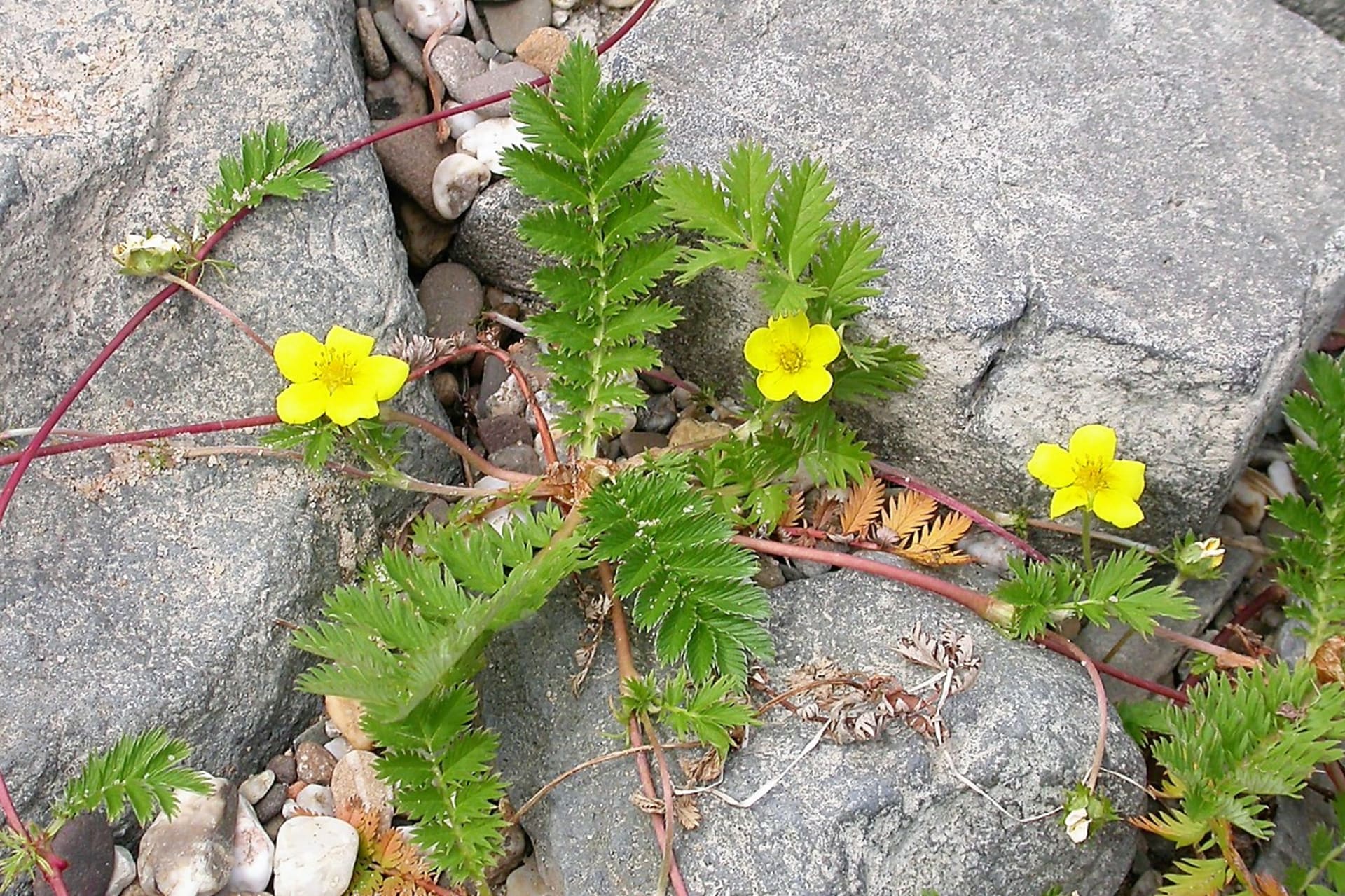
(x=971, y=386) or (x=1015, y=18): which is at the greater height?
(x=1015, y=18)

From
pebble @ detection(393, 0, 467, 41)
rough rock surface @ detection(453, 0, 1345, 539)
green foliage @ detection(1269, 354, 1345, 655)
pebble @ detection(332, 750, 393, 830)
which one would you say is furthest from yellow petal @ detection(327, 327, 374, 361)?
green foliage @ detection(1269, 354, 1345, 655)

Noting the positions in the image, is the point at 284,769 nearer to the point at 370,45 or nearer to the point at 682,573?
the point at 682,573

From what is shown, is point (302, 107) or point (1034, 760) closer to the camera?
point (1034, 760)

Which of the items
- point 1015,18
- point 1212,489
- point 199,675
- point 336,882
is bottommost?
point 336,882

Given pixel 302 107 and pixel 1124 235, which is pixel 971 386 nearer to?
pixel 1124 235

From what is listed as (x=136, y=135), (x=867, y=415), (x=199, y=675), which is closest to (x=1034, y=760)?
(x=867, y=415)

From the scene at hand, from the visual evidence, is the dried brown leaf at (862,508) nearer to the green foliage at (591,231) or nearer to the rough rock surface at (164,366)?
the green foliage at (591,231)

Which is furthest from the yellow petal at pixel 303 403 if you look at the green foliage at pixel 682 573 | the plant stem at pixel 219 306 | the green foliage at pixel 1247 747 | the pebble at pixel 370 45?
the green foliage at pixel 1247 747

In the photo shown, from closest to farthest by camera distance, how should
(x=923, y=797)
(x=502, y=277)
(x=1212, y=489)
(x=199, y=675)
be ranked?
(x=923, y=797) < (x=199, y=675) < (x=1212, y=489) < (x=502, y=277)
